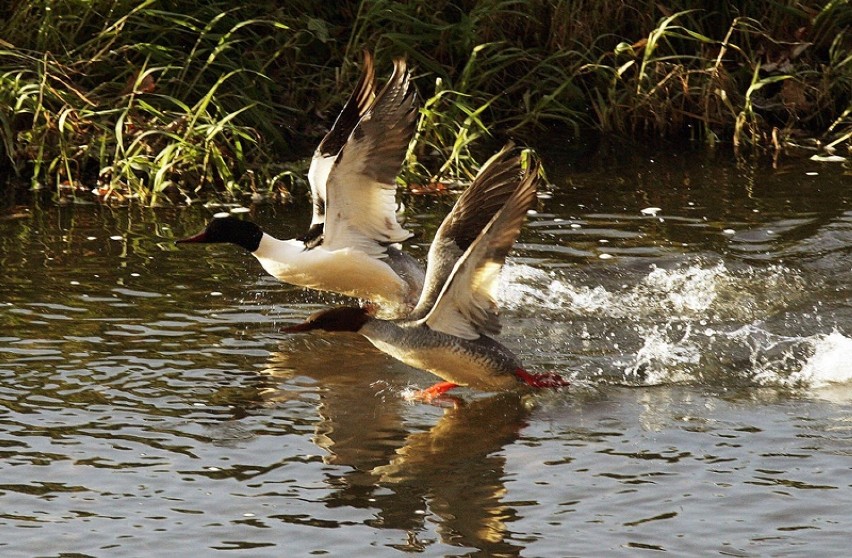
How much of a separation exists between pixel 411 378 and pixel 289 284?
154 cm

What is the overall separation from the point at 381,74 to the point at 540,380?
14.7 ft

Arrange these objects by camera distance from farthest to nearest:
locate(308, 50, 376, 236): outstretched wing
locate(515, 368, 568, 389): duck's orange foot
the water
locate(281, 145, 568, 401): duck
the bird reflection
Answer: locate(308, 50, 376, 236): outstretched wing → locate(515, 368, 568, 389): duck's orange foot → locate(281, 145, 568, 401): duck → the bird reflection → the water

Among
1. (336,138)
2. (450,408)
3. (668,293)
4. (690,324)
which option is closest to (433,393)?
(450,408)

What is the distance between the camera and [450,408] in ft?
20.0

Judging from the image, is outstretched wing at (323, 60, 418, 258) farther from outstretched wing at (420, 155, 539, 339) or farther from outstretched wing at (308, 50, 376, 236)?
outstretched wing at (420, 155, 539, 339)

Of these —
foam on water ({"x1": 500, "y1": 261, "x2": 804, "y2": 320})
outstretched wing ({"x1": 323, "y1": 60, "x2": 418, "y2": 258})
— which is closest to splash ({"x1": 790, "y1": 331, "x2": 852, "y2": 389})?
foam on water ({"x1": 500, "y1": 261, "x2": 804, "y2": 320})

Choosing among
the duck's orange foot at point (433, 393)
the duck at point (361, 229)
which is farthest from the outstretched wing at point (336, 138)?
the duck's orange foot at point (433, 393)

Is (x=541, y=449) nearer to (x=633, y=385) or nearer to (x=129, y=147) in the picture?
(x=633, y=385)

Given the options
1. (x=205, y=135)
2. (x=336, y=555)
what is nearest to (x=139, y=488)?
(x=336, y=555)

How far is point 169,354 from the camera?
21.7 feet

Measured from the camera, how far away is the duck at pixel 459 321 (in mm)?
5969

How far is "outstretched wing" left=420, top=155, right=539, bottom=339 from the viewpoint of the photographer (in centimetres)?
550

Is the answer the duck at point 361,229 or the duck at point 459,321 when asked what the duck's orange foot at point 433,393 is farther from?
the duck at point 361,229

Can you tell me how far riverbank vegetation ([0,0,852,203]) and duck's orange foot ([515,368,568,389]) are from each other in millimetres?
3379
